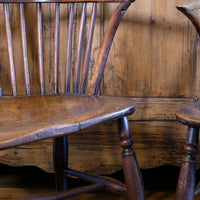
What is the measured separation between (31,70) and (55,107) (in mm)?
489

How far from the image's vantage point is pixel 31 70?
49.1 inches

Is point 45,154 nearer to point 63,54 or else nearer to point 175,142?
point 63,54

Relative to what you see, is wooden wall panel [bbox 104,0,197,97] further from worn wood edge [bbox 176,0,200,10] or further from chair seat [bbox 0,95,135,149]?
chair seat [bbox 0,95,135,149]

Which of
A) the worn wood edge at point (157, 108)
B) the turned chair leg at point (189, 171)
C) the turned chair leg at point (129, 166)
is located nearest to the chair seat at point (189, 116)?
the turned chair leg at point (189, 171)

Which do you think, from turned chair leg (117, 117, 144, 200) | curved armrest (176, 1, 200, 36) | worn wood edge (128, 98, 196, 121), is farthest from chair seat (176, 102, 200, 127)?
worn wood edge (128, 98, 196, 121)

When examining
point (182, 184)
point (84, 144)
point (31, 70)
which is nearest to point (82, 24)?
point (31, 70)

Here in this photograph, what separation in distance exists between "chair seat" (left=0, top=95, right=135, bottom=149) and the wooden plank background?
0.33m

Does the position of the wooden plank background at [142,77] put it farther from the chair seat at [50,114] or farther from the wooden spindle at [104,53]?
the chair seat at [50,114]

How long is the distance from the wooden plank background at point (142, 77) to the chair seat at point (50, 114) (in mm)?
332

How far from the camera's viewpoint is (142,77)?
122 centimetres

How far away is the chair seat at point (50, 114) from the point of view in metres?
0.59

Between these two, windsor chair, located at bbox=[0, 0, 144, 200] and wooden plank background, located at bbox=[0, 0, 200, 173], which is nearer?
windsor chair, located at bbox=[0, 0, 144, 200]

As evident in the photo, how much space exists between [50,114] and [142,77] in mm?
579

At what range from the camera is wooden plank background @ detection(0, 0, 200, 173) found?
1.18 meters
